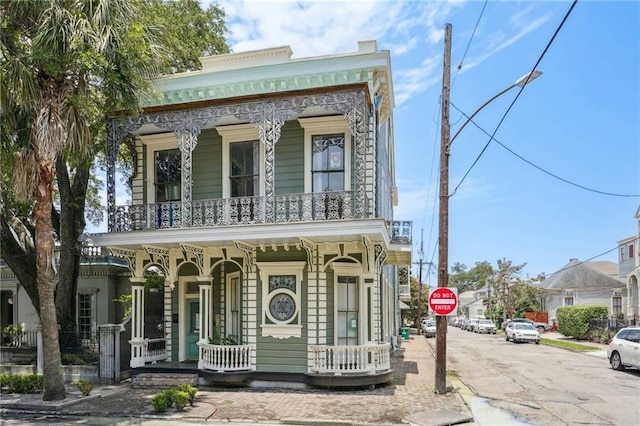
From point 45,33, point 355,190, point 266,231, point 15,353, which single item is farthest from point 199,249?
point 15,353

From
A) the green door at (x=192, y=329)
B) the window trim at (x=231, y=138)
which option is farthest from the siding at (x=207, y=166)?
the green door at (x=192, y=329)

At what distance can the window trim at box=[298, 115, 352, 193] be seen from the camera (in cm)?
1420

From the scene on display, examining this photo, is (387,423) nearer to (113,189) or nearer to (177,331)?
(177,331)

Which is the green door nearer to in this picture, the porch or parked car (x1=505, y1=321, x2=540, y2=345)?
the porch

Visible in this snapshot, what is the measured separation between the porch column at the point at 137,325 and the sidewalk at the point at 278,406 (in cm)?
89

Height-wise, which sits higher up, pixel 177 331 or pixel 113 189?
pixel 113 189

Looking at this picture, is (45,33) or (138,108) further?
(138,108)

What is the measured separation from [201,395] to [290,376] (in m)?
2.35

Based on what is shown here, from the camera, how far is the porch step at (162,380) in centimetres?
1373

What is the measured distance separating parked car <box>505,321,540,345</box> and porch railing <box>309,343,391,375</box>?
2337 cm

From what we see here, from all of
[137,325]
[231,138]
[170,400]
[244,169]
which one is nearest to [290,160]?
[244,169]

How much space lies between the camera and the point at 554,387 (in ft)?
47.5

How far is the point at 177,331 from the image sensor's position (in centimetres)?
1571

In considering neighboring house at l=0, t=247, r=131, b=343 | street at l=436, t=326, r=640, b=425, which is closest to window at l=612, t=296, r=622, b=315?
street at l=436, t=326, r=640, b=425
